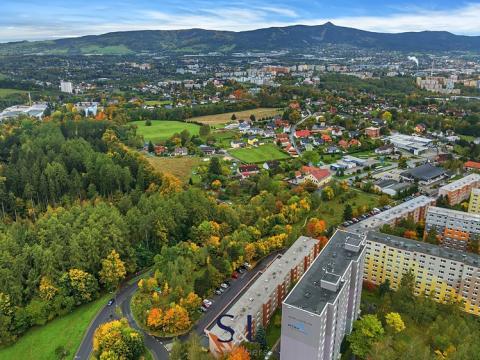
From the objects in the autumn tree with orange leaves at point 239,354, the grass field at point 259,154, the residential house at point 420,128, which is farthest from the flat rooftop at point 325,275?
the residential house at point 420,128

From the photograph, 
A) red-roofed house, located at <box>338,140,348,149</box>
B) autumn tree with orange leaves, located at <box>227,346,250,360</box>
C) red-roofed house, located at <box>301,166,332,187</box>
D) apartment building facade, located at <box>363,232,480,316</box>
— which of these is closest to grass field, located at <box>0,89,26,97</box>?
red-roofed house, located at <box>338,140,348,149</box>

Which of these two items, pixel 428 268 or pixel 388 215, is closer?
pixel 428 268

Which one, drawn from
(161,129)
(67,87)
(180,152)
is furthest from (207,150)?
(67,87)

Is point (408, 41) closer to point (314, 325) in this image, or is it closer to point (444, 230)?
point (444, 230)

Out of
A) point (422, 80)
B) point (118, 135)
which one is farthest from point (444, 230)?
point (422, 80)

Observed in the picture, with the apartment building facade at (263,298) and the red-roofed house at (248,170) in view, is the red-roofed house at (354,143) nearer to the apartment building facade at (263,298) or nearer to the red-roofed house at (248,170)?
the red-roofed house at (248,170)

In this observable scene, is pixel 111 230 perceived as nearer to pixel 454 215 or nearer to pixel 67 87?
pixel 454 215

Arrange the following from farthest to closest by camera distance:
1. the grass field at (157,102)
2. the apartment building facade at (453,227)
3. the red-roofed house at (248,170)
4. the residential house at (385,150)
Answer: the grass field at (157,102), the residential house at (385,150), the red-roofed house at (248,170), the apartment building facade at (453,227)
